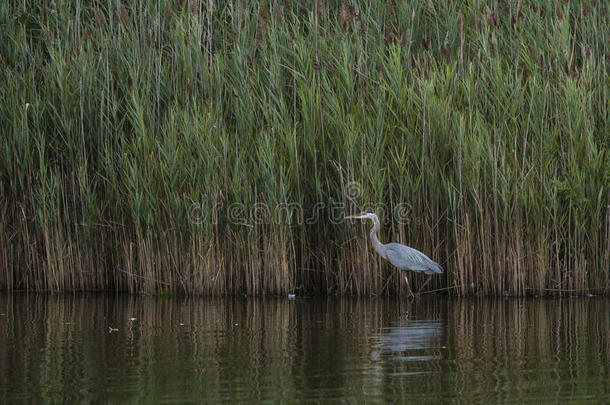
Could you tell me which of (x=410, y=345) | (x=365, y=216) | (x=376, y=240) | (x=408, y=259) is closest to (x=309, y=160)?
(x=365, y=216)

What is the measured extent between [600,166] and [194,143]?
3795 millimetres

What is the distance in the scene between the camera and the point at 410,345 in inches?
246

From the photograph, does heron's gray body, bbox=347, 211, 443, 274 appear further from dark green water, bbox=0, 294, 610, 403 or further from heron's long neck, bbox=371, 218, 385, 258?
dark green water, bbox=0, 294, 610, 403

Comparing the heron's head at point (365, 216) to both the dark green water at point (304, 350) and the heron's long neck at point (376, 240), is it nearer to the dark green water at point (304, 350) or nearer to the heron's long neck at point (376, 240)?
the heron's long neck at point (376, 240)

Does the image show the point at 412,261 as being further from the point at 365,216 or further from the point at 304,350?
the point at 304,350

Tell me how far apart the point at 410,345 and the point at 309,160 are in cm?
356

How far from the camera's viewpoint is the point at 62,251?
378 inches

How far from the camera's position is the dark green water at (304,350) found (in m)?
4.79

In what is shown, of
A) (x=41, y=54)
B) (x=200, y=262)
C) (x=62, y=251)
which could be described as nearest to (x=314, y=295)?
(x=200, y=262)

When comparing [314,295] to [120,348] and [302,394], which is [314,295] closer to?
[120,348]

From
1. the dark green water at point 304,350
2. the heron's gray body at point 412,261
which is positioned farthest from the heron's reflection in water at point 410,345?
the heron's gray body at point 412,261

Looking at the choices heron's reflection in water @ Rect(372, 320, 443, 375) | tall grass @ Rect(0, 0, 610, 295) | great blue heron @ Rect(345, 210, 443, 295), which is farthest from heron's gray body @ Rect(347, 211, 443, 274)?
heron's reflection in water @ Rect(372, 320, 443, 375)

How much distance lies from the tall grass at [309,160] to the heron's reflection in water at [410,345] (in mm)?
1943

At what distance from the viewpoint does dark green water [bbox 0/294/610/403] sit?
479 centimetres
